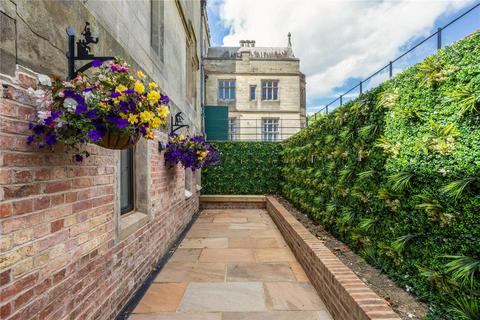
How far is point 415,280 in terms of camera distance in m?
2.15

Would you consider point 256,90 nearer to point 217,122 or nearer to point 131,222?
point 217,122

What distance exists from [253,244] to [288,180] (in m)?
3.38

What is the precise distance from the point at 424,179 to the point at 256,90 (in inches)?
704

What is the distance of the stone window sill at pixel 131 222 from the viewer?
2.89 metres

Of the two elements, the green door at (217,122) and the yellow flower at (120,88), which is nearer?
the yellow flower at (120,88)

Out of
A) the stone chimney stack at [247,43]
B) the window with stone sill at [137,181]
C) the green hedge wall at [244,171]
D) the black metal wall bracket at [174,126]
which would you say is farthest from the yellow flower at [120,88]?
the stone chimney stack at [247,43]

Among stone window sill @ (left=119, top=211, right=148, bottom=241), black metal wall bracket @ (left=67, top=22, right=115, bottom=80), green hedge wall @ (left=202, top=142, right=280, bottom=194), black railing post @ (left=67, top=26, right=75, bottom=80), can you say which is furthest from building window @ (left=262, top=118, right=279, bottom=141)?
black railing post @ (left=67, top=26, right=75, bottom=80)

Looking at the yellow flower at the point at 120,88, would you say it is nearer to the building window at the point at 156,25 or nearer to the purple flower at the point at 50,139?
the purple flower at the point at 50,139

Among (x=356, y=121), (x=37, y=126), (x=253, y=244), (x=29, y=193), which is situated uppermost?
(x=356, y=121)

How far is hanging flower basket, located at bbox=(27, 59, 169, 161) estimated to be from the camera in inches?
57.6

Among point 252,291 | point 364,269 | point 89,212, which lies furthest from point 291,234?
point 89,212

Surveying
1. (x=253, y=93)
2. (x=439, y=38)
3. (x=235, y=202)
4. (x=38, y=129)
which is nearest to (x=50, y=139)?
(x=38, y=129)

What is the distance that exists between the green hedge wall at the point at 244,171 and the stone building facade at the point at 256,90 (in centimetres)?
875

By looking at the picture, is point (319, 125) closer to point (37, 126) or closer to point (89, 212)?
point (89, 212)
